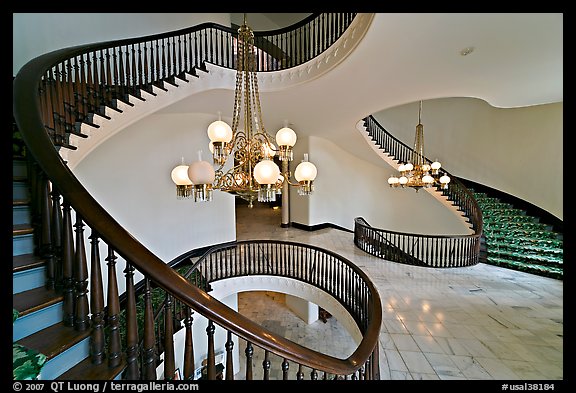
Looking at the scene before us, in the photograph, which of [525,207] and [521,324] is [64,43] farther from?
[525,207]

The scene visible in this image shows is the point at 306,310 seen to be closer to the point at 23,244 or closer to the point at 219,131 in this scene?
the point at 219,131

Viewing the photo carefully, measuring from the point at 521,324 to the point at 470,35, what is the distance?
12.4 feet

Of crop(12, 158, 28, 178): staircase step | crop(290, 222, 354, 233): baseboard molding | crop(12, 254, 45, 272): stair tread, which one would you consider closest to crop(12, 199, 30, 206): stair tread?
crop(12, 254, 45, 272): stair tread

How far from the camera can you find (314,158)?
7.71 m

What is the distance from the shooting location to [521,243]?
17.6ft

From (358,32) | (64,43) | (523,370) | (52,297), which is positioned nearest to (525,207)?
(523,370)

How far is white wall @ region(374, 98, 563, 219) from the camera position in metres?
5.77

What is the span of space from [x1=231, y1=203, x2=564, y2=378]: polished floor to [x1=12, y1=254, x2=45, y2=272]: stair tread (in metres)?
2.98

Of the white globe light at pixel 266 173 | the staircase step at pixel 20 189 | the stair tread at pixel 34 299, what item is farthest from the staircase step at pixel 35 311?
the white globe light at pixel 266 173

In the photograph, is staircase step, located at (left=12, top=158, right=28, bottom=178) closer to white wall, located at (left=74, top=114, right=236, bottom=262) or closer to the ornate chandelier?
the ornate chandelier

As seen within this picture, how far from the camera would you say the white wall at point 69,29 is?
303 cm

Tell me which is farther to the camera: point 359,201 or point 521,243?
point 359,201

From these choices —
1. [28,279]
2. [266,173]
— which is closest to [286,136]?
[266,173]

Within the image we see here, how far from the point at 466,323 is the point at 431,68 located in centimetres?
364
